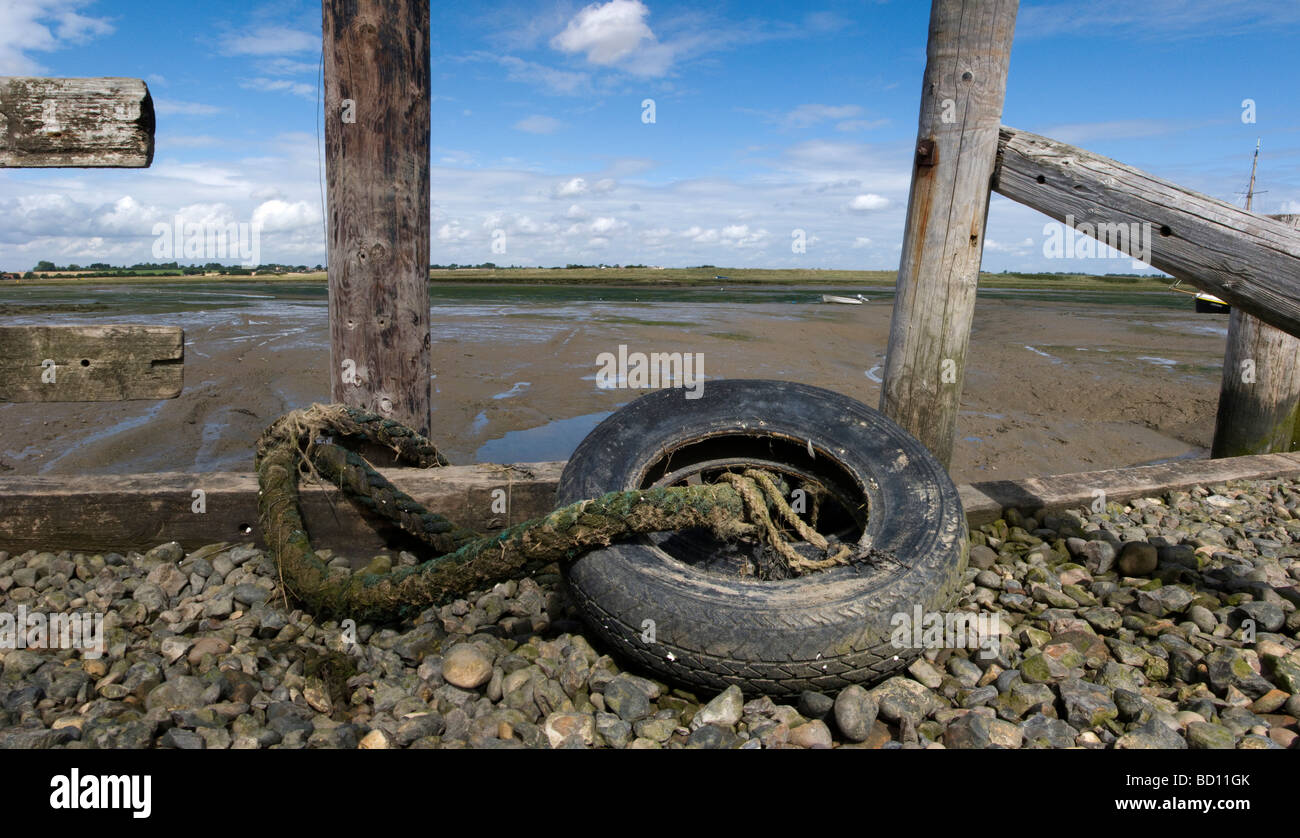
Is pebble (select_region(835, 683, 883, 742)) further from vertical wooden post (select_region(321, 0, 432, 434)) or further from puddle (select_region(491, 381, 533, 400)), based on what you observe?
puddle (select_region(491, 381, 533, 400))

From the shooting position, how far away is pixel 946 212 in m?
3.68

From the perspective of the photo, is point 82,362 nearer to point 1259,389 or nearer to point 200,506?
point 200,506

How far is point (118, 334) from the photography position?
8.37 feet

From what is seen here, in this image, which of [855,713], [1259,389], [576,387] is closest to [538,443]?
[576,387]

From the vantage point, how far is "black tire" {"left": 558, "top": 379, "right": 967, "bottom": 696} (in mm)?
2352

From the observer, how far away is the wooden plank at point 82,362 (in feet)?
8.23

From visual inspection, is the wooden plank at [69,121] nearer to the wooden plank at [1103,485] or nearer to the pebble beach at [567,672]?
the pebble beach at [567,672]

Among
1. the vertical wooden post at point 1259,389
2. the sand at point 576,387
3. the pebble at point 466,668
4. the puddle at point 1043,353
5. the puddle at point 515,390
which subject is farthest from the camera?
the puddle at point 1043,353

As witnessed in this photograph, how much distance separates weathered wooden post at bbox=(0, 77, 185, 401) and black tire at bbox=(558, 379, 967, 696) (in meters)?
1.61

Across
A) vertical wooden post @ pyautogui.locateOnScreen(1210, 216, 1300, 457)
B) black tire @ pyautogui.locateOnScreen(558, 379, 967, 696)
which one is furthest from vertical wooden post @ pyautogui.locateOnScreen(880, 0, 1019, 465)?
vertical wooden post @ pyautogui.locateOnScreen(1210, 216, 1300, 457)

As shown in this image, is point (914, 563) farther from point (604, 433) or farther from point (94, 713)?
point (94, 713)

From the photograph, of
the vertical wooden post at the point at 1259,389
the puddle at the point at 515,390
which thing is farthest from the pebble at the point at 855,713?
the puddle at the point at 515,390

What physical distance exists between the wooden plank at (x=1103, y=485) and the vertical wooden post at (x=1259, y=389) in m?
0.95
